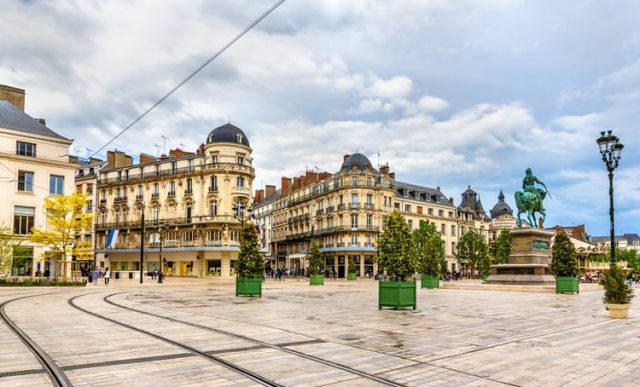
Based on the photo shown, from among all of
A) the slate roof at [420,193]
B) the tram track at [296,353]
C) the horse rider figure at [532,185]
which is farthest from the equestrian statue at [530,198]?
the slate roof at [420,193]

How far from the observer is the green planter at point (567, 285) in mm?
25625

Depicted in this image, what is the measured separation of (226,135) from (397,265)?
45.7 meters

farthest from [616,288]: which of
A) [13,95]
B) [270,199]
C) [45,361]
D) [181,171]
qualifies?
[270,199]

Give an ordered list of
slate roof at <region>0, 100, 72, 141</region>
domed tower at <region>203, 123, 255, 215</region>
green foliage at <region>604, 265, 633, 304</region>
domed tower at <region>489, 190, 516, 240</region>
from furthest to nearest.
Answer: domed tower at <region>489, 190, 516, 240</region> → domed tower at <region>203, 123, 255, 215</region> → slate roof at <region>0, 100, 72, 141</region> → green foliage at <region>604, 265, 633, 304</region>

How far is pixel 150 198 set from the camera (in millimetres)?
63719

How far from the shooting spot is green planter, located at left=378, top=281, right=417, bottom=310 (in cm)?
1566

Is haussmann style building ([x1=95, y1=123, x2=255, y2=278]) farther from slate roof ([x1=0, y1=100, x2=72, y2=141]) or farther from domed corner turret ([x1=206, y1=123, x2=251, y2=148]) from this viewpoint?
slate roof ([x1=0, y1=100, x2=72, y2=141])

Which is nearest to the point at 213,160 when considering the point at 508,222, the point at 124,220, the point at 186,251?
the point at 186,251

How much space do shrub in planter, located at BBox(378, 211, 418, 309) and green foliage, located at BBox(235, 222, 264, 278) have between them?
7224 millimetres

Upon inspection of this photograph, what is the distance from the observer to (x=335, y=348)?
8766 millimetres

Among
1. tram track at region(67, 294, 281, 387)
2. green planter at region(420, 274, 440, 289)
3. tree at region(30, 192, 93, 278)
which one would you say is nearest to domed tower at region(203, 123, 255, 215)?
tree at region(30, 192, 93, 278)

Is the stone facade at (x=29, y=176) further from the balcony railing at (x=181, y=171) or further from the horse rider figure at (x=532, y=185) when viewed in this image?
the horse rider figure at (x=532, y=185)

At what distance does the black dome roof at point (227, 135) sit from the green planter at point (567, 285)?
134ft

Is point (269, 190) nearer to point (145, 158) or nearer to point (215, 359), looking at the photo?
point (145, 158)
